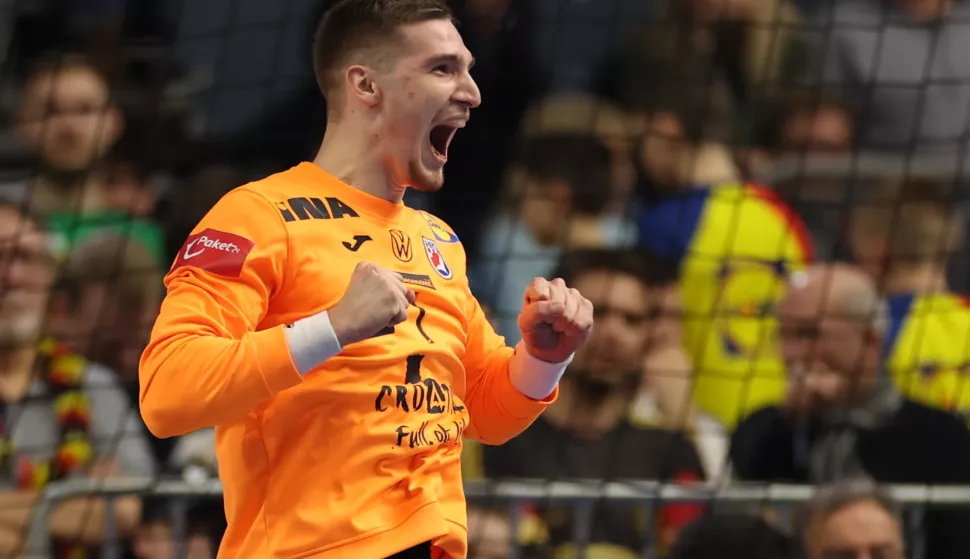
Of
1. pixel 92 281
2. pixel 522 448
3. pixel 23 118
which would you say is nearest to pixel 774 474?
pixel 522 448

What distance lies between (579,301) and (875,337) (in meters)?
2.23

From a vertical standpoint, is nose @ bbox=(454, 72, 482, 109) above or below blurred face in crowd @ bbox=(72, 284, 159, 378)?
above

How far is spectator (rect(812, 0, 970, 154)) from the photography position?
5.07 m

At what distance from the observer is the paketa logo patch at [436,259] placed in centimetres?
218

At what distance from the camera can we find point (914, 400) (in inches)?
156

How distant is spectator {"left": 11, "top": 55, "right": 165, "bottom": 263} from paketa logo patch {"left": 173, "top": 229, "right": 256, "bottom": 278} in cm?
269

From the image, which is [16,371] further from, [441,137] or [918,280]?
[918,280]

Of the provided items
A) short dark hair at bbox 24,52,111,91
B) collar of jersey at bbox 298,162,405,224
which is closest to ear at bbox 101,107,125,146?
short dark hair at bbox 24,52,111,91

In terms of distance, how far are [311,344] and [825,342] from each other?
250 centimetres

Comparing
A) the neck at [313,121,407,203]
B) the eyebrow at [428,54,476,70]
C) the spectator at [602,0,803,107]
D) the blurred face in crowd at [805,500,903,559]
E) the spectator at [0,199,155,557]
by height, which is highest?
the spectator at [602,0,803,107]

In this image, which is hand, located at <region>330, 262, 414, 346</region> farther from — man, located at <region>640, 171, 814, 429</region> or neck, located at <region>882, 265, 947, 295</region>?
neck, located at <region>882, 265, 947, 295</region>

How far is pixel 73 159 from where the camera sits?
15.7ft

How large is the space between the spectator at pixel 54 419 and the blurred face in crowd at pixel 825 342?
1765mm

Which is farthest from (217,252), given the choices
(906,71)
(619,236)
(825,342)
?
(906,71)
